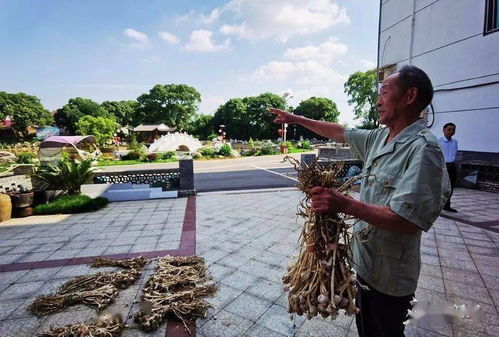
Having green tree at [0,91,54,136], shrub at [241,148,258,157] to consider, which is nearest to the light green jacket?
shrub at [241,148,258,157]

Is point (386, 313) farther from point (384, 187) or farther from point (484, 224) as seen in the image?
point (484, 224)

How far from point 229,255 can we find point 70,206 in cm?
499

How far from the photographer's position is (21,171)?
9062mm

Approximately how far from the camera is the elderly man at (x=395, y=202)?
1.11 m

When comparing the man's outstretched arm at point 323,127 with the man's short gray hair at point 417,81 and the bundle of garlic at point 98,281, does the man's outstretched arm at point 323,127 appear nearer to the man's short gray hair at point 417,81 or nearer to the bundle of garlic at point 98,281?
the man's short gray hair at point 417,81

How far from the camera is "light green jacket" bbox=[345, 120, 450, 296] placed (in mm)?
1102

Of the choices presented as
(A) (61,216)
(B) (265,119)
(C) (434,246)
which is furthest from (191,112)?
(C) (434,246)

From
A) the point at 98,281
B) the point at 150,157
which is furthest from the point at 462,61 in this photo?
the point at 150,157

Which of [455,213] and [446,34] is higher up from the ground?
[446,34]

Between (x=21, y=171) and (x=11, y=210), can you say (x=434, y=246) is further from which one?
(x=21, y=171)

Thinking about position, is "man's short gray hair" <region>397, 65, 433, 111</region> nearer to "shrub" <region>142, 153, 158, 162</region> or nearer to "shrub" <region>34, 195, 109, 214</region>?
"shrub" <region>34, 195, 109, 214</region>

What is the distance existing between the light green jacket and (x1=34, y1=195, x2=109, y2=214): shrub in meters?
7.06

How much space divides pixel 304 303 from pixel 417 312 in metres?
0.55

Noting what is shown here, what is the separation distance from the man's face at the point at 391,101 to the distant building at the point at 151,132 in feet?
132
